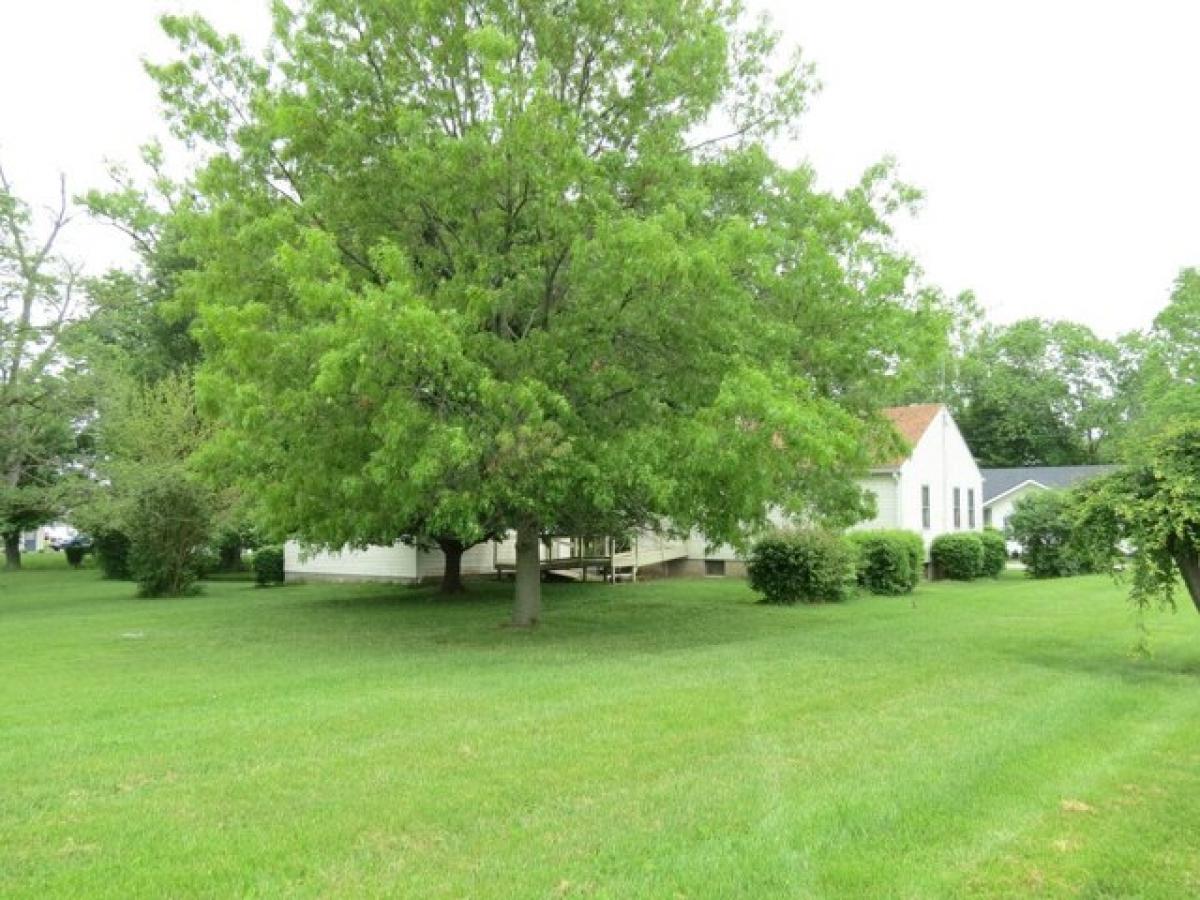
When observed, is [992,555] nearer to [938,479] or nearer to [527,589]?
[938,479]

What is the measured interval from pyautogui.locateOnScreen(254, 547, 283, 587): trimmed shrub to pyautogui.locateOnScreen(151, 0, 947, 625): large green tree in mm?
14181

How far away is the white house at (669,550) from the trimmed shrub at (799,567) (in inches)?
210

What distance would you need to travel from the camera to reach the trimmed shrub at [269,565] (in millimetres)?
28109

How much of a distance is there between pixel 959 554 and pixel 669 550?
815 cm

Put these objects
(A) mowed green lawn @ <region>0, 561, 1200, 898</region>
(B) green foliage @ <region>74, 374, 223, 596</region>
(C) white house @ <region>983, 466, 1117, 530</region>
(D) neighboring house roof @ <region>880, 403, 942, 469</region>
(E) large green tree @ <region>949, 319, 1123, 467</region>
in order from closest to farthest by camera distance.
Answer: (A) mowed green lawn @ <region>0, 561, 1200, 898</region> < (B) green foliage @ <region>74, 374, 223, 596</region> < (D) neighboring house roof @ <region>880, 403, 942, 469</region> < (C) white house @ <region>983, 466, 1117, 530</region> < (E) large green tree @ <region>949, 319, 1123, 467</region>

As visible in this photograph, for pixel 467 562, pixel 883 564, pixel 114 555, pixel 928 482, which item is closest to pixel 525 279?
pixel 883 564

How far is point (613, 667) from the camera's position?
1096cm

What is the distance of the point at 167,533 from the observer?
23938mm

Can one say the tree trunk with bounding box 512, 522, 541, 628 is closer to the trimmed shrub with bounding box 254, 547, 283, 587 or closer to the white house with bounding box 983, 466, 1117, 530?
the trimmed shrub with bounding box 254, 547, 283, 587

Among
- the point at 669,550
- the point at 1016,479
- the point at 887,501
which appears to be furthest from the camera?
the point at 1016,479

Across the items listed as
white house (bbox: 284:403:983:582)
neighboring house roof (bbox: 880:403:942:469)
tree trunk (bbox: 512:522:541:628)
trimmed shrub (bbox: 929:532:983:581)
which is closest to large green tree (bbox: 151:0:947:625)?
tree trunk (bbox: 512:522:541:628)

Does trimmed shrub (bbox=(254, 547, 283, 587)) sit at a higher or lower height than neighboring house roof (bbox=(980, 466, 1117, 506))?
lower

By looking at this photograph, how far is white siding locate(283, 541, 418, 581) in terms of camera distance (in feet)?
86.8

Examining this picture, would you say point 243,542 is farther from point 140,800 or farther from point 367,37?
point 140,800
